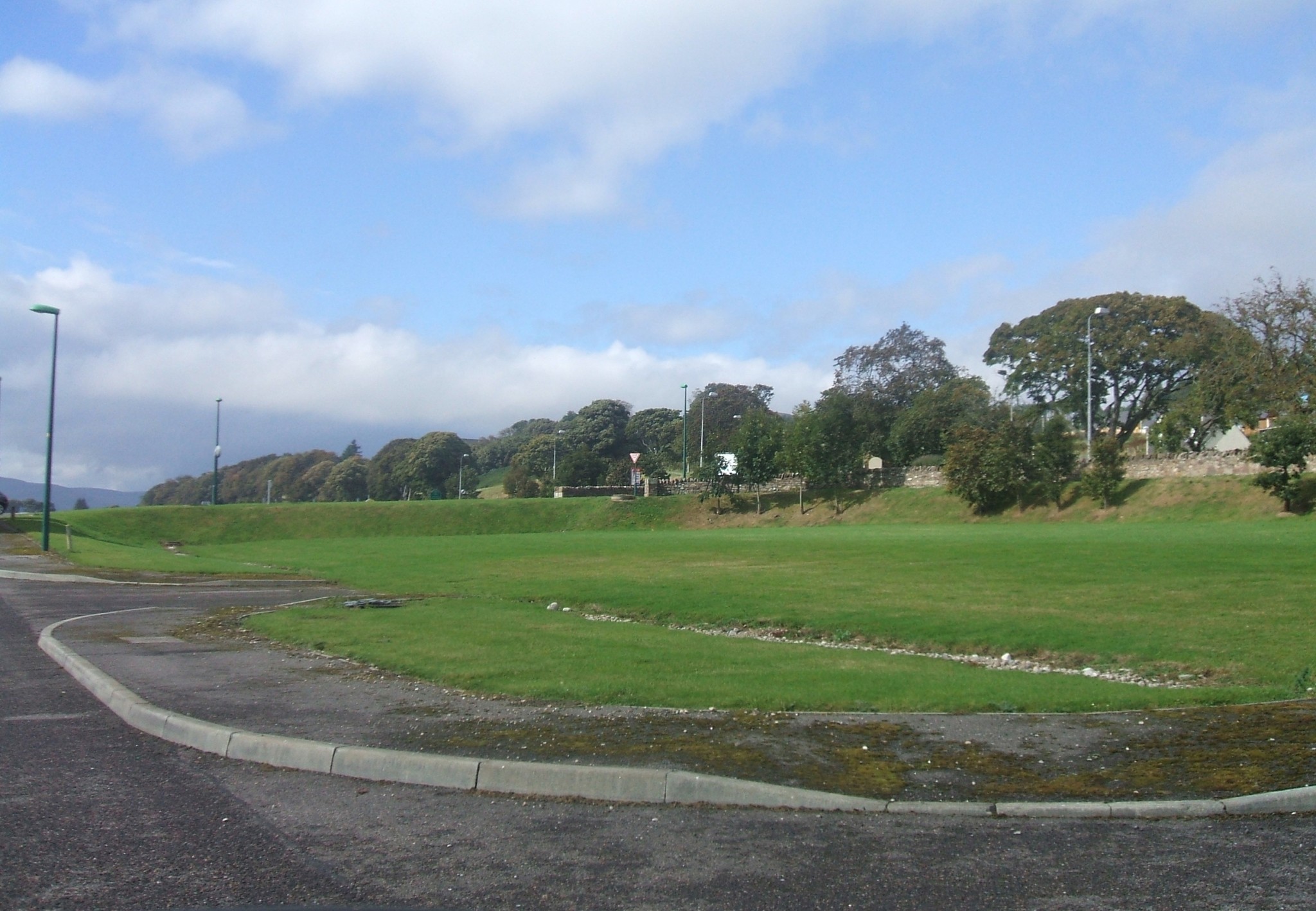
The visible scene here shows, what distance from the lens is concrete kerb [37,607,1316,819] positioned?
6.71 meters

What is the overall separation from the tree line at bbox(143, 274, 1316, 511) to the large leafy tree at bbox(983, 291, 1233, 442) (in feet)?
0.37

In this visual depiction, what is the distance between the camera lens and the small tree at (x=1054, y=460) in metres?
65.5

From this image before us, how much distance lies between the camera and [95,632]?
17.8 metres

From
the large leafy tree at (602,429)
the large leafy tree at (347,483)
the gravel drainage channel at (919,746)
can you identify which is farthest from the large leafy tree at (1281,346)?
the large leafy tree at (347,483)

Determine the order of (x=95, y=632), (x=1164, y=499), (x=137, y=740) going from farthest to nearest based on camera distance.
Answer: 1. (x=1164, y=499)
2. (x=95, y=632)
3. (x=137, y=740)

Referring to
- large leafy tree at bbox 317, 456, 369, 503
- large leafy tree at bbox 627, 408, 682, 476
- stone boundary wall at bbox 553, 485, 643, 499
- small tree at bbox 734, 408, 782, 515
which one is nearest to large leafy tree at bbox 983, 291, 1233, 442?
small tree at bbox 734, 408, 782, 515

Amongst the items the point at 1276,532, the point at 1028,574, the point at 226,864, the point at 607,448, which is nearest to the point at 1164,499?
the point at 1276,532

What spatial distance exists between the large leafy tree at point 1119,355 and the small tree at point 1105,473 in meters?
18.8

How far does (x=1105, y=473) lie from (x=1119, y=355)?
21.2 m

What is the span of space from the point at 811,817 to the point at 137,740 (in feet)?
21.5

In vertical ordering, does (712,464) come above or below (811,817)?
above

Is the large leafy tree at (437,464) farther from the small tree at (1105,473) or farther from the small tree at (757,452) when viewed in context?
the small tree at (1105,473)

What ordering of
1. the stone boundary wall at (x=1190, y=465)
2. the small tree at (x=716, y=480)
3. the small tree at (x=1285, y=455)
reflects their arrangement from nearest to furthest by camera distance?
1. the small tree at (x=1285, y=455)
2. the stone boundary wall at (x=1190, y=465)
3. the small tree at (x=716, y=480)

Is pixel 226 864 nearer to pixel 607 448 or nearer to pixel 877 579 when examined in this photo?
pixel 877 579
